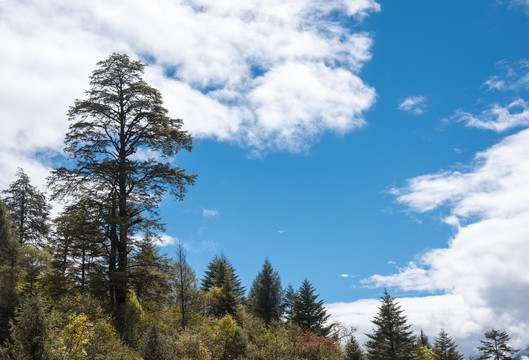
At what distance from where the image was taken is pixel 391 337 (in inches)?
1457

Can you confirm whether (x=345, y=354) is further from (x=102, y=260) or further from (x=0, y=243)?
(x=0, y=243)

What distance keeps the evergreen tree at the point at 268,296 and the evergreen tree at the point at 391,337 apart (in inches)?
502

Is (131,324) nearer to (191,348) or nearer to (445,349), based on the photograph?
(191,348)

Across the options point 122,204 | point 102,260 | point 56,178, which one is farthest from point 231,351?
point 56,178

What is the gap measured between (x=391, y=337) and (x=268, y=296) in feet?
52.3

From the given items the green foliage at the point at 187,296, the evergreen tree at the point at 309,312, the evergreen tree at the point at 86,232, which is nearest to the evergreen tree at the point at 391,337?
the evergreen tree at the point at 309,312

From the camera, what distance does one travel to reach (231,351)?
20453mm

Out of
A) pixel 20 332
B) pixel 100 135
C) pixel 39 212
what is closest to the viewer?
pixel 20 332

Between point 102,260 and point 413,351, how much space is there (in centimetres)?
3188

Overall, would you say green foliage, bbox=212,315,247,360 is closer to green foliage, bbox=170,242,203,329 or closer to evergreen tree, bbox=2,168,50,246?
green foliage, bbox=170,242,203,329

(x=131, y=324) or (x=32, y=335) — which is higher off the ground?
(x=32, y=335)

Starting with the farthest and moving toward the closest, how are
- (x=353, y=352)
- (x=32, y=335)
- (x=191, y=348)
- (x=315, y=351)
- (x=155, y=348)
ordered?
(x=353, y=352) < (x=315, y=351) < (x=191, y=348) < (x=155, y=348) < (x=32, y=335)

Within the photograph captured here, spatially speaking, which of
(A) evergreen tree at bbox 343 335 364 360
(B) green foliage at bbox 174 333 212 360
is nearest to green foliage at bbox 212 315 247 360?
(B) green foliage at bbox 174 333 212 360

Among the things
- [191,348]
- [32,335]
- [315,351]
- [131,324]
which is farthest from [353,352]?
[32,335]
